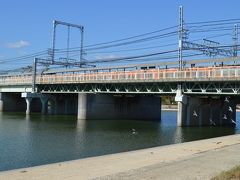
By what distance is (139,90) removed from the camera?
209 feet

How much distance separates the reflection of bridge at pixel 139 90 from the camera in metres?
53.2

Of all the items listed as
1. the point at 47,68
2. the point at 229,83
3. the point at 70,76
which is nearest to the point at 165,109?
the point at 47,68

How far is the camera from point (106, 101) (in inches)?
2881

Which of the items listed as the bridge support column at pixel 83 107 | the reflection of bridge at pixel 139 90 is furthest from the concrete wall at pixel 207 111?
the bridge support column at pixel 83 107

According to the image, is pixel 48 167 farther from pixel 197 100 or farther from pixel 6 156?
pixel 197 100

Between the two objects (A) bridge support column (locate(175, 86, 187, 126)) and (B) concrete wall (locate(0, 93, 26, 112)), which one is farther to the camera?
(B) concrete wall (locate(0, 93, 26, 112))

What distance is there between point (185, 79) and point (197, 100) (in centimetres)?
849

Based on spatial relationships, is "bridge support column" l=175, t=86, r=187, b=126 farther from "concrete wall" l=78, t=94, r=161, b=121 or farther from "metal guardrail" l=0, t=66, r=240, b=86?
"concrete wall" l=78, t=94, r=161, b=121

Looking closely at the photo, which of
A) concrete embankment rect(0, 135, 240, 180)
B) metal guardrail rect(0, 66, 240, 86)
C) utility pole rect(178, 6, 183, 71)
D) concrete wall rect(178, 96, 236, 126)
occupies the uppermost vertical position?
utility pole rect(178, 6, 183, 71)

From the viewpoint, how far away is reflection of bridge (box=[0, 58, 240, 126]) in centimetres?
5316

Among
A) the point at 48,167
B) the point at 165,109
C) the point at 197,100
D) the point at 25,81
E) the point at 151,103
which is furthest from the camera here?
the point at 165,109

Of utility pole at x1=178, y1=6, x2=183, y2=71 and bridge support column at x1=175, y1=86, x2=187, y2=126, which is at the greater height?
utility pole at x1=178, y1=6, x2=183, y2=71

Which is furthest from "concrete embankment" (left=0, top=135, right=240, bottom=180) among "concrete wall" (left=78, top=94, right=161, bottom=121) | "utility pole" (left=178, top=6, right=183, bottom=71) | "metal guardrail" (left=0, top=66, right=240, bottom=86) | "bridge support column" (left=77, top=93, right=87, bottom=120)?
"concrete wall" (left=78, top=94, right=161, bottom=121)

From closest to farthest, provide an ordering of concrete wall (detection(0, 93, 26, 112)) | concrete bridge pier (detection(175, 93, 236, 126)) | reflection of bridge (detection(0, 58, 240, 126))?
reflection of bridge (detection(0, 58, 240, 126)), concrete bridge pier (detection(175, 93, 236, 126)), concrete wall (detection(0, 93, 26, 112))
